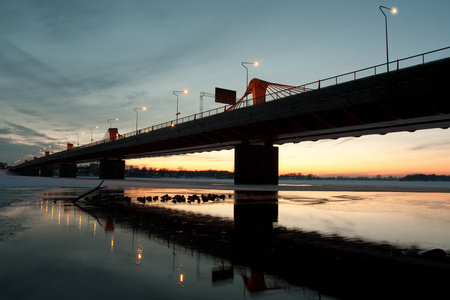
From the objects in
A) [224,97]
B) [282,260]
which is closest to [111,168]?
[224,97]

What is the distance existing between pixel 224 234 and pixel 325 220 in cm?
563

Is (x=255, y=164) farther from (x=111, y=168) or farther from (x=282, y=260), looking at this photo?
(x=111, y=168)

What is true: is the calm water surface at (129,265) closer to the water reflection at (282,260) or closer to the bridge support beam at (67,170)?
the water reflection at (282,260)

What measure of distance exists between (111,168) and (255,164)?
69.7 meters

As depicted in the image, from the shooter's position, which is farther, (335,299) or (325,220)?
(325,220)

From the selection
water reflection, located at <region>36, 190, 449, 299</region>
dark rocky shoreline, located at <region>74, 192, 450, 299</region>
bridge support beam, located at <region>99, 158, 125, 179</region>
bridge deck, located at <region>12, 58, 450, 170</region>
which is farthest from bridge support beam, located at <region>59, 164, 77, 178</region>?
dark rocky shoreline, located at <region>74, 192, 450, 299</region>

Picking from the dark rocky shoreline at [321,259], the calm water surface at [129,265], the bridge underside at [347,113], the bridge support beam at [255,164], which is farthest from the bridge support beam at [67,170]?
the dark rocky shoreline at [321,259]

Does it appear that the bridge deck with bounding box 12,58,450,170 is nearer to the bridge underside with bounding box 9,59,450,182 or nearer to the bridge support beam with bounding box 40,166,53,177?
the bridge underside with bounding box 9,59,450,182

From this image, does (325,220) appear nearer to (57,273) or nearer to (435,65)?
(57,273)

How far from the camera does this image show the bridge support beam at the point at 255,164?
54.2 meters

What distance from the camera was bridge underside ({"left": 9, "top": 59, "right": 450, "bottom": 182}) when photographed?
28328 mm

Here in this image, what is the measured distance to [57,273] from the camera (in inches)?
233

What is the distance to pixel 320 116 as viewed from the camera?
128ft

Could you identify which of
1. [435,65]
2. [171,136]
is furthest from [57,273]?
[171,136]
